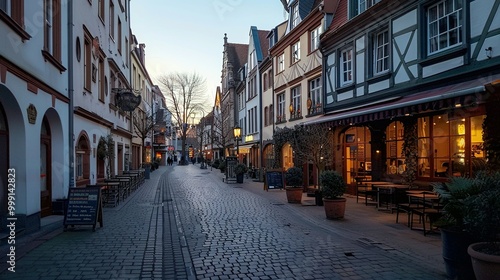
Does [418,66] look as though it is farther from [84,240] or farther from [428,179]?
[84,240]

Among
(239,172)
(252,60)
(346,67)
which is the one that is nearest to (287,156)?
(239,172)

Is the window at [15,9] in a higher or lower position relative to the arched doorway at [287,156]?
higher

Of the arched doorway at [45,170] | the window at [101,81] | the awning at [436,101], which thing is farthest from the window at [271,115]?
the arched doorway at [45,170]

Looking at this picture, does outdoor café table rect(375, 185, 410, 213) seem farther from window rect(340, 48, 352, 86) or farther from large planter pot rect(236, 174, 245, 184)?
large planter pot rect(236, 174, 245, 184)

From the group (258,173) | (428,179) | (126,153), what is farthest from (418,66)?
(126,153)

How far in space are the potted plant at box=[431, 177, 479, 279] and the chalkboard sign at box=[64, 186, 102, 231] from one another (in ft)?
23.5

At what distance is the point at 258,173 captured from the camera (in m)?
27.7

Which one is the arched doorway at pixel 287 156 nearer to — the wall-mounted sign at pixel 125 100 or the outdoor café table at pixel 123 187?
the wall-mounted sign at pixel 125 100

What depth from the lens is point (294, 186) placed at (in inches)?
575

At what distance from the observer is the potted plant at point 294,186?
1417 cm

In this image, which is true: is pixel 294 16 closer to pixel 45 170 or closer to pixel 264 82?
pixel 264 82

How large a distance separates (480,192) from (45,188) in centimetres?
1002

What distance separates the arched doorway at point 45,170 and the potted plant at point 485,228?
31.8 feet

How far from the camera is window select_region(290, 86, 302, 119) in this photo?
849 inches
